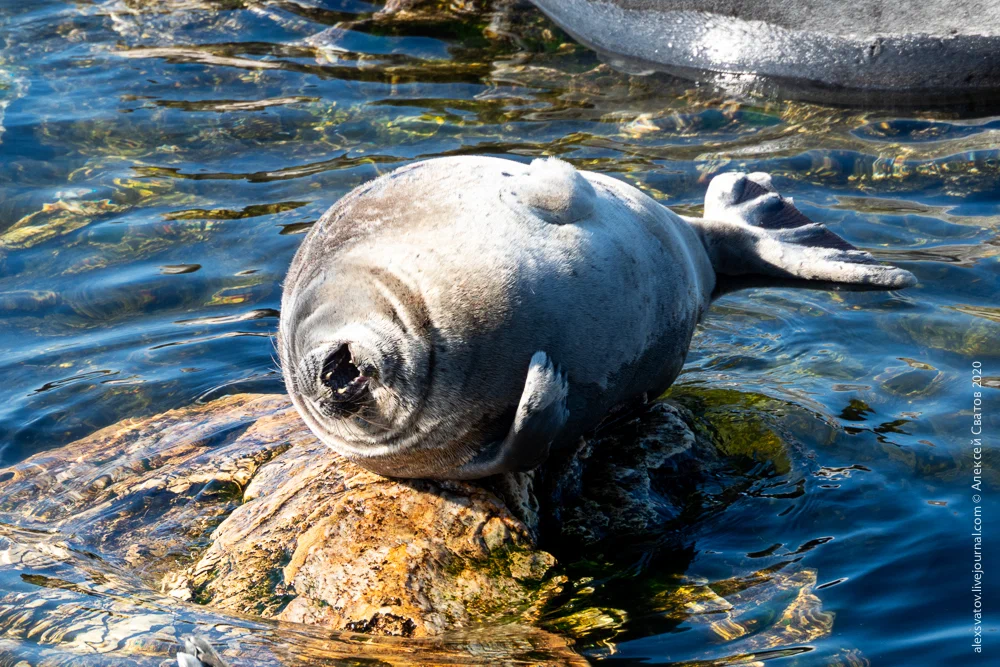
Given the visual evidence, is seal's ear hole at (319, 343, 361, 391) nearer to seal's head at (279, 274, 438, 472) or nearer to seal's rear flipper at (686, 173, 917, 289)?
seal's head at (279, 274, 438, 472)

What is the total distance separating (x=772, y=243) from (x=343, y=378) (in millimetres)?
2727

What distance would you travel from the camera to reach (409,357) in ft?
13.4

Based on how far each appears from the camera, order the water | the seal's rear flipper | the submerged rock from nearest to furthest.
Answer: the submerged rock → the water → the seal's rear flipper

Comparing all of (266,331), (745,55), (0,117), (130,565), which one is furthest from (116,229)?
(745,55)

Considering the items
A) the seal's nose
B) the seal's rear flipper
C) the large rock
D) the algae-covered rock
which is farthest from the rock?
the large rock

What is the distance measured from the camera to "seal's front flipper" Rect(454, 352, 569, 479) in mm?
4051

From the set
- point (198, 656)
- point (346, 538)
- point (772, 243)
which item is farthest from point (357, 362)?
point (772, 243)

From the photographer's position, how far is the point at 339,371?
13.5 feet

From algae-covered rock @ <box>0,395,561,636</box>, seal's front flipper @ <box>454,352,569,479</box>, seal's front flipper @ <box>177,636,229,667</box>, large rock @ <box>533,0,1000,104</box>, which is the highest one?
large rock @ <box>533,0,1000,104</box>

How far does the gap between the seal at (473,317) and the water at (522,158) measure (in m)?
0.70

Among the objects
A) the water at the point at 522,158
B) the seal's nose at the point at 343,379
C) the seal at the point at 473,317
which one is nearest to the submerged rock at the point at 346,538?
the water at the point at 522,158

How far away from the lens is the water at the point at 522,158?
14.0 ft

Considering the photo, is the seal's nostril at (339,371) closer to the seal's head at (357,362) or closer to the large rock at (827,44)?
the seal's head at (357,362)

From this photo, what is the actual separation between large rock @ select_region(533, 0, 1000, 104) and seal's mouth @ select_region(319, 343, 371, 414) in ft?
19.9
